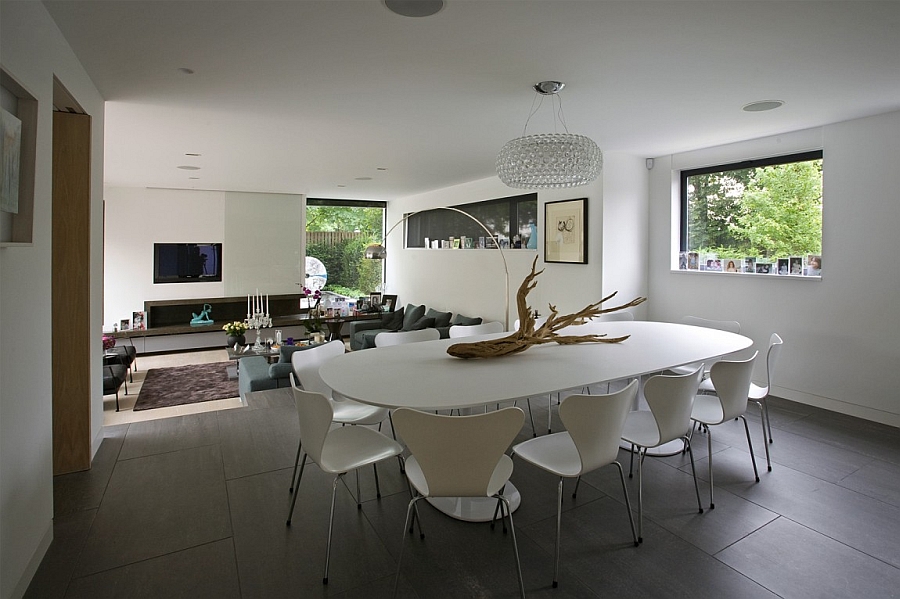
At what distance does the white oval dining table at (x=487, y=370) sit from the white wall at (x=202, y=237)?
22.0 ft

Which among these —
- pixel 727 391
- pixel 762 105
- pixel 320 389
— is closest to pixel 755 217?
pixel 762 105

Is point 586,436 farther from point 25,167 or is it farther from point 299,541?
point 25,167

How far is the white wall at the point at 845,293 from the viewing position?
4.02 metres

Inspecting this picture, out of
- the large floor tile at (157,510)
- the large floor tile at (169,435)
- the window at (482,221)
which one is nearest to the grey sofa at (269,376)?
the large floor tile at (169,435)

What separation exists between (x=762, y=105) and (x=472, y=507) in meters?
3.41

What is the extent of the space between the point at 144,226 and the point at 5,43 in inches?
293

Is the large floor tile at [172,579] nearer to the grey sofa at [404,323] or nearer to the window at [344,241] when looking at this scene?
the grey sofa at [404,323]

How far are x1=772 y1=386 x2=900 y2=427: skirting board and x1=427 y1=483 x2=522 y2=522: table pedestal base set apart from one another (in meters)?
3.25

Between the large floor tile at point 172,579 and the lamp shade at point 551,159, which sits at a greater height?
the lamp shade at point 551,159

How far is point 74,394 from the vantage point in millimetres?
3182

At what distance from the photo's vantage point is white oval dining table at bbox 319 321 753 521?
7.29 ft

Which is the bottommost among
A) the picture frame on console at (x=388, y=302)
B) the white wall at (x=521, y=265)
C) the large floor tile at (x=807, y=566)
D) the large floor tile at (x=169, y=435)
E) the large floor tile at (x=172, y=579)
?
the large floor tile at (x=172, y=579)

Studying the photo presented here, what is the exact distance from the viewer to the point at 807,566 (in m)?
2.25

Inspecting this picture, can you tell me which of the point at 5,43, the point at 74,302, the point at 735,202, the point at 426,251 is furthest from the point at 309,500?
the point at 426,251
